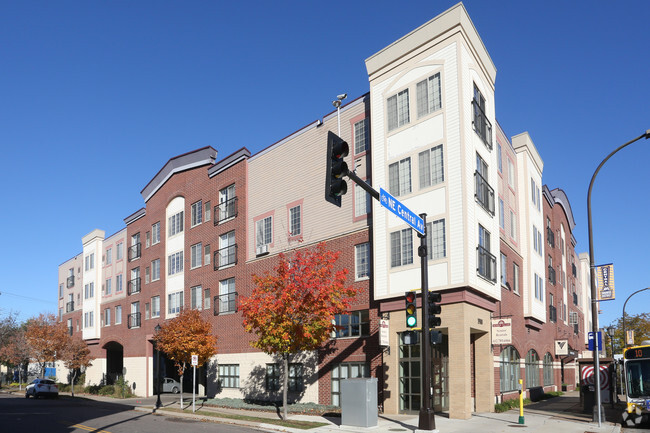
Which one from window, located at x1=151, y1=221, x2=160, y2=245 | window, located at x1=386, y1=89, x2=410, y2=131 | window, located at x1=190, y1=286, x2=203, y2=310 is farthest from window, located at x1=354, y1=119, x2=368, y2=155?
window, located at x1=151, y1=221, x2=160, y2=245

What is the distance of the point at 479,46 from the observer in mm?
27141

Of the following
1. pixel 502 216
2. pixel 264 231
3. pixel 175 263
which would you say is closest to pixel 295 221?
pixel 264 231

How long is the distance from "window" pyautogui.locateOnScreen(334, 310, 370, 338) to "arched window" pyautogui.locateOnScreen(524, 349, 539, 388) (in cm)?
1256

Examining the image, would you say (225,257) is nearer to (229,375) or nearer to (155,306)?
(229,375)

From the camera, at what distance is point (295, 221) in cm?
3362

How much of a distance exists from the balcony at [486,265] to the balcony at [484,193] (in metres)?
2.06

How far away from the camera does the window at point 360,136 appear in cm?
2995

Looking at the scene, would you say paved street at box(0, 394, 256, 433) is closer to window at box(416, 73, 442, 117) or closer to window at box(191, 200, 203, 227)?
window at box(416, 73, 442, 117)

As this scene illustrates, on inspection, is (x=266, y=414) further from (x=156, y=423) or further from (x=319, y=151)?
(x=319, y=151)

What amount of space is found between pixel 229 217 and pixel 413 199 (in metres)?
16.6

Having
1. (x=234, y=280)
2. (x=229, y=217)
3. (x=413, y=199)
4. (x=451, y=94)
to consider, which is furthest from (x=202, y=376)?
(x=451, y=94)

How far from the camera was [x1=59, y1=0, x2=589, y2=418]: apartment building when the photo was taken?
24766 millimetres

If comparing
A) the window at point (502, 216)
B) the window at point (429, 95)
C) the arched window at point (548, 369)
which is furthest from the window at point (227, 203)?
the arched window at point (548, 369)

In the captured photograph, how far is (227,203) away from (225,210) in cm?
52
